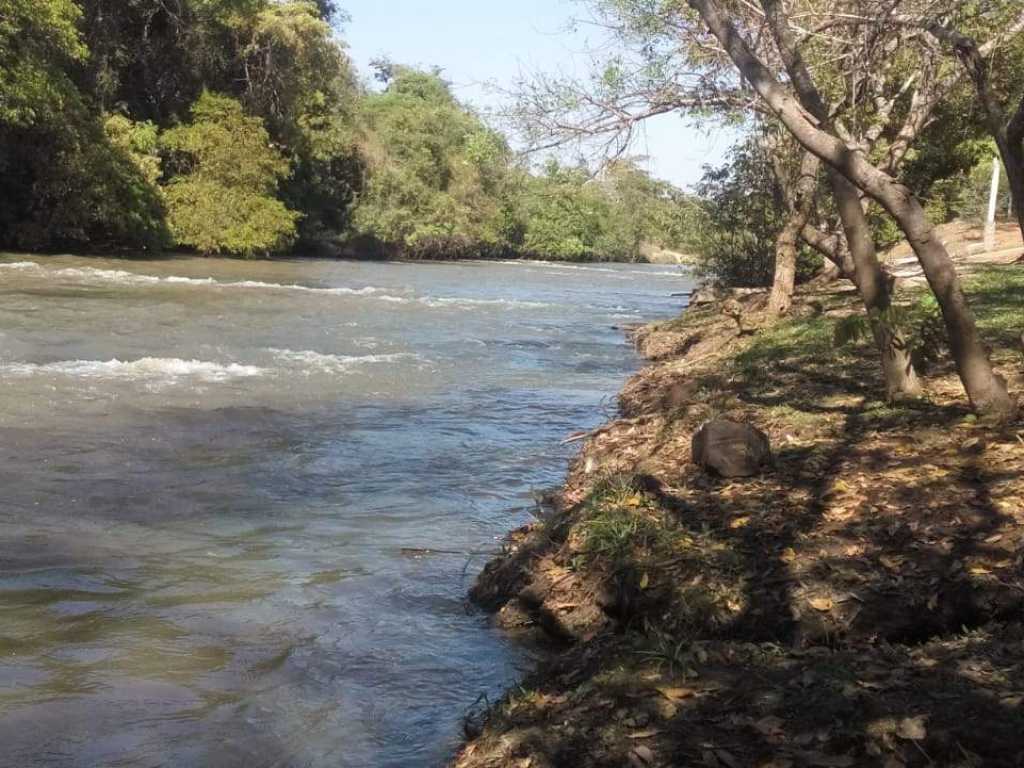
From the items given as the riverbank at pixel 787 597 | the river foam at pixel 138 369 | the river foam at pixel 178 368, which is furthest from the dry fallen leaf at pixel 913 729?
the river foam at pixel 138 369

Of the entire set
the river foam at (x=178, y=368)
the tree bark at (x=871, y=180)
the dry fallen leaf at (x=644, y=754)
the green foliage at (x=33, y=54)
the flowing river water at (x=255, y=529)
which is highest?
the green foliage at (x=33, y=54)

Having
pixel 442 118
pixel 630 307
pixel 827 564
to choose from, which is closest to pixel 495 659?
pixel 827 564

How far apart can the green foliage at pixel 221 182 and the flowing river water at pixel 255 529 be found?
23216mm

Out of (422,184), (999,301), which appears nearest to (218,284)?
(999,301)

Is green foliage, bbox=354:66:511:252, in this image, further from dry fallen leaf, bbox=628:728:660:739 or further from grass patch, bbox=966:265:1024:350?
dry fallen leaf, bbox=628:728:660:739

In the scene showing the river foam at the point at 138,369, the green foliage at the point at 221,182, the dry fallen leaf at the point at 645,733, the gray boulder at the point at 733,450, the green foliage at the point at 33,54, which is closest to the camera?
the dry fallen leaf at the point at 645,733

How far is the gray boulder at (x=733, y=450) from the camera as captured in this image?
7.41 metres

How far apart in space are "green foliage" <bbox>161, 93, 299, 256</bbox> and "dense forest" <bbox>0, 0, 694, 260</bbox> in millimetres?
56

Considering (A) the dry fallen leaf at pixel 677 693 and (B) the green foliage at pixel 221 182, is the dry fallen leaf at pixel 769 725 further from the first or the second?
(B) the green foliage at pixel 221 182

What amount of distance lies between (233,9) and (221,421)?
31.4 m

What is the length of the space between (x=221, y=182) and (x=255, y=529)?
37.5m

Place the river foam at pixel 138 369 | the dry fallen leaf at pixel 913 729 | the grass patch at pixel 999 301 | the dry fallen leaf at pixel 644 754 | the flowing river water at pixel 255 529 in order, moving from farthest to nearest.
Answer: the river foam at pixel 138 369 < the grass patch at pixel 999 301 < the flowing river water at pixel 255 529 < the dry fallen leaf at pixel 644 754 < the dry fallen leaf at pixel 913 729

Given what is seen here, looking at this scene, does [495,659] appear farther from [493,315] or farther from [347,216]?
[347,216]

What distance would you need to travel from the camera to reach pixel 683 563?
19.5ft
